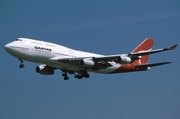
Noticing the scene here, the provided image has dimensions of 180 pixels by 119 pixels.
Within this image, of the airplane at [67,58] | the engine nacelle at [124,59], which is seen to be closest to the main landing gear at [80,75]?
the airplane at [67,58]

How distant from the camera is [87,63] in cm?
6644

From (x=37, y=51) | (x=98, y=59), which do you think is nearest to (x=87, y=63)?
(x=98, y=59)

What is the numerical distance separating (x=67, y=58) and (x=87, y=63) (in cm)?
297

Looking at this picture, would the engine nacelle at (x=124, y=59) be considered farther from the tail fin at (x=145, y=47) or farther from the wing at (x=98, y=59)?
the tail fin at (x=145, y=47)

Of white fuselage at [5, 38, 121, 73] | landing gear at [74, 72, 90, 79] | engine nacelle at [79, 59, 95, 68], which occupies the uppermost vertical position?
white fuselage at [5, 38, 121, 73]

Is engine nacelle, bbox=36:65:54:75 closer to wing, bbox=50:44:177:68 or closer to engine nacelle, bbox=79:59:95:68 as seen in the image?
wing, bbox=50:44:177:68

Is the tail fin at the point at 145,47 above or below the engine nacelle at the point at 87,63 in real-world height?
above

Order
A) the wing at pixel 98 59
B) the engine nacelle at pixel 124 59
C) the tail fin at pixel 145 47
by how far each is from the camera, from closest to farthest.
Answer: the wing at pixel 98 59 → the engine nacelle at pixel 124 59 → the tail fin at pixel 145 47

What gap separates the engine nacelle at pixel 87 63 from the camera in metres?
66.4

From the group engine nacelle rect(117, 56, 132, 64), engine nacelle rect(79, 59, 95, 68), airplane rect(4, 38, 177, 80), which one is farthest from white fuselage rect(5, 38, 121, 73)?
engine nacelle rect(117, 56, 132, 64)

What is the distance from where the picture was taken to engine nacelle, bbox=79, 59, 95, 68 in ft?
218

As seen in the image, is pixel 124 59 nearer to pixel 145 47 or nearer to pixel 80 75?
pixel 80 75

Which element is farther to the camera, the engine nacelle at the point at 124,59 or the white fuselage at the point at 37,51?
the engine nacelle at the point at 124,59

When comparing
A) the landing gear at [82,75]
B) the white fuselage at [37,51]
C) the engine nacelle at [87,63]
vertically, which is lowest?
the landing gear at [82,75]
